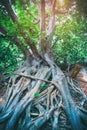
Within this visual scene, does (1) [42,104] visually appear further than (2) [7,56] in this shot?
No

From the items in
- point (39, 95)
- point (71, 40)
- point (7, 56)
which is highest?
point (71, 40)

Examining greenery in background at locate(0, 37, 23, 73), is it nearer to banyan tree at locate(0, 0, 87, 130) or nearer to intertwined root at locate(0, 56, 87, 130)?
banyan tree at locate(0, 0, 87, 130)

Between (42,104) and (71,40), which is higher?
(71,40)

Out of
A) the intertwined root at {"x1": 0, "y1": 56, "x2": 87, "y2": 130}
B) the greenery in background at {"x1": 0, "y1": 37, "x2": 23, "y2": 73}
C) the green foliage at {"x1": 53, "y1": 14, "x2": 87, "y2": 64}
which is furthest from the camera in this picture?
the green foliage at {"x1": 53, "y1": 14, "x2": 87, "y2": 64}

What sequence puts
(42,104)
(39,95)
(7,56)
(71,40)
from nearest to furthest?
(42,104) → (39,95) → (7,56) → (71,40)

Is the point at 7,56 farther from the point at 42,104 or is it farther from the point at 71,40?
the point at 42,104

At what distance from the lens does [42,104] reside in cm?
501

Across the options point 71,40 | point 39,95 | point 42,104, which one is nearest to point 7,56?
point 71,40

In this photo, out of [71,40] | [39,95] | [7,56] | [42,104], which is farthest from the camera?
[71,40]

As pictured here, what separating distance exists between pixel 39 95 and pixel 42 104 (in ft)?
1.27

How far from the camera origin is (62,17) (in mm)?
9805

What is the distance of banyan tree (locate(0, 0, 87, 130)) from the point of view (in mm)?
4328

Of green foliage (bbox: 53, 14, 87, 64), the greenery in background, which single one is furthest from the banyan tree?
green foliage (bbox: 53, 14, 87, 64)

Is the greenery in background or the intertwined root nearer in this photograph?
the intertwined root
